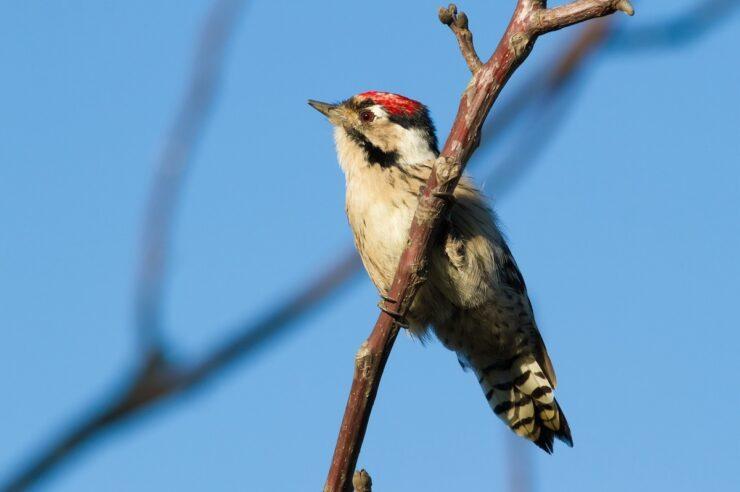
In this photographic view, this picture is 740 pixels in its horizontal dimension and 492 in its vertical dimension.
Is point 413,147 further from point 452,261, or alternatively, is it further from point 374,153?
point 452,261

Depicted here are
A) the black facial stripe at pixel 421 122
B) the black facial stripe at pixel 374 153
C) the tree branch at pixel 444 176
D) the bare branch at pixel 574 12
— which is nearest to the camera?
the bare branch at pixel 574 12

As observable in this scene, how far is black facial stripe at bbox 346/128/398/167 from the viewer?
5374mm

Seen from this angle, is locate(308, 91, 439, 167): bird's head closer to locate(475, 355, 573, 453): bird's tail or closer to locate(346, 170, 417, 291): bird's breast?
locate(346, 170, 417, 291): bird's breast

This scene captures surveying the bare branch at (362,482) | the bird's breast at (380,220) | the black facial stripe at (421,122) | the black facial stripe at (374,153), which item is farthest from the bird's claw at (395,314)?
the black facial stripe at (421,122)

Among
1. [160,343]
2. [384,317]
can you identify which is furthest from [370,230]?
[160,343]

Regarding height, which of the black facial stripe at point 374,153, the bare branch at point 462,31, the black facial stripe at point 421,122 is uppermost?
the black facial stripe at point 421,122

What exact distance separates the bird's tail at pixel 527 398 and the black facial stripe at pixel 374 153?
1.47 meters

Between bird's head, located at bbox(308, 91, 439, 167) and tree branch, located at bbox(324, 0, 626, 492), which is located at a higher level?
bird's head, located at bbox(308, 91, 439, 167)

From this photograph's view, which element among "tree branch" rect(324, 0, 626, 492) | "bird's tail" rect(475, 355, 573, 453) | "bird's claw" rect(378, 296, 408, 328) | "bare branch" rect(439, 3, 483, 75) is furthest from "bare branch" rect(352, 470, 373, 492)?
"bird's tail" rect(475, 355, 573, 453)

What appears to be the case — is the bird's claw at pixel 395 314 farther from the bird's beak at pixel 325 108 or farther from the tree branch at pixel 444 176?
the bird's beak at pixel 325 108

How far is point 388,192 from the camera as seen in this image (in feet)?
16.8

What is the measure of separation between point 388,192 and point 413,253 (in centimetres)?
201

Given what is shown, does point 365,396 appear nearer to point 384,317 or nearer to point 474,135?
point 384,317

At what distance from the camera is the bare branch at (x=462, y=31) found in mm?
3073
